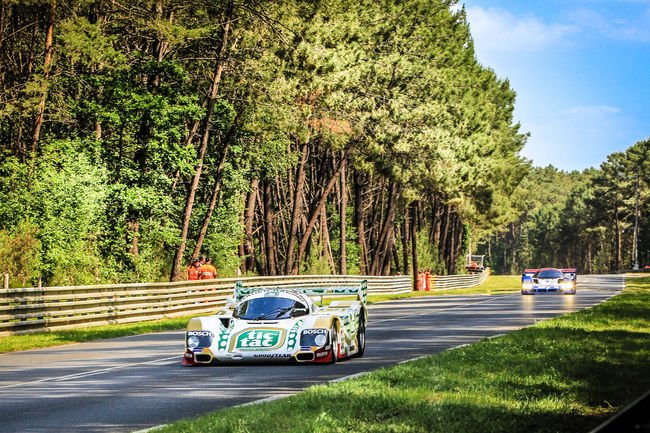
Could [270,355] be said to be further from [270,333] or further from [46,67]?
[46,67]

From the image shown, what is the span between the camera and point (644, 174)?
7018 inches

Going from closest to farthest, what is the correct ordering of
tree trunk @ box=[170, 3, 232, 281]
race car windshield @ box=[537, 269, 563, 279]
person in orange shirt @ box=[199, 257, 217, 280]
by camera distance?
person in orange shirt @ box=[199, 257, 217, 280] → tree trunk @ box=[170, 3, 232, 281] → race car windshield @ box=[537, 269, 563, 279]

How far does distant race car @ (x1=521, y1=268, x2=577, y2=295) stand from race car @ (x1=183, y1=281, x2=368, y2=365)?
111 ft

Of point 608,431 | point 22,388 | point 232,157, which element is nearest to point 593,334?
point 22,388

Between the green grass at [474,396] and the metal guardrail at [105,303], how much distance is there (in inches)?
492

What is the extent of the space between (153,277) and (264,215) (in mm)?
18094

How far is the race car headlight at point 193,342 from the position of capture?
1645 cm

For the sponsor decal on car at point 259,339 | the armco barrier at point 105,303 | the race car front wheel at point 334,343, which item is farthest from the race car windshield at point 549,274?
the sponsor decal on car at point 259,339

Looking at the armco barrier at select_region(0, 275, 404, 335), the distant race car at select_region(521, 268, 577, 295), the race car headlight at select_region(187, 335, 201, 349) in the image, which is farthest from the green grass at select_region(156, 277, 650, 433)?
the distant race car at select_region(521, 268, 577, 295)

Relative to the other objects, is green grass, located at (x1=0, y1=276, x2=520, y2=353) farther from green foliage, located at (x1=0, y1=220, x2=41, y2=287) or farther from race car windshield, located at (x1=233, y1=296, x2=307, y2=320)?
race car windshield, located at (x1=233, y1=296, x2=307, y2=320)

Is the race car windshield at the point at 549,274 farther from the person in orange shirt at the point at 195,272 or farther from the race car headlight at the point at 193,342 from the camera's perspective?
the race car headlight at the point at 193,342

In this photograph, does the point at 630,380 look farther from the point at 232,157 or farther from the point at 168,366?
the point at 232,157

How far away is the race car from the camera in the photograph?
639 inches

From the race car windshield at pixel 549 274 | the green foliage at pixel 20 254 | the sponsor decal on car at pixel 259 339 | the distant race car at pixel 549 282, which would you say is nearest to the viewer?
the sponsor decal on car at pixel 259 339
